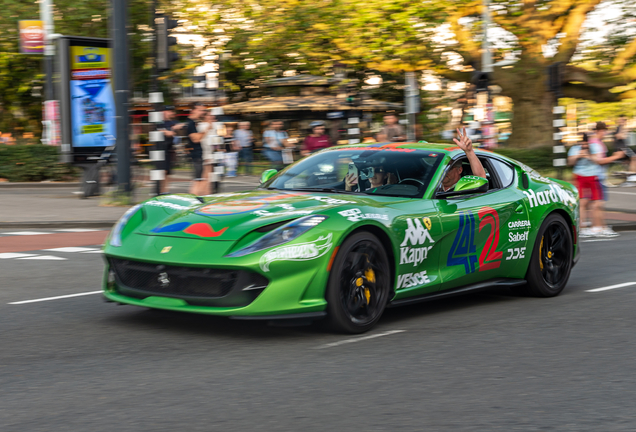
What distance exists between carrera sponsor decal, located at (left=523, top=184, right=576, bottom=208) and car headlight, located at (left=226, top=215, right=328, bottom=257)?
259cm

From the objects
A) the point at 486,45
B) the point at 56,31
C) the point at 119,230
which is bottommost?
the point at 119,230

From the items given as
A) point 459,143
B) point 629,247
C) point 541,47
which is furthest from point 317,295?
point 541,47

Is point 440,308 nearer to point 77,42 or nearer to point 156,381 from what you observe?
point 156,381

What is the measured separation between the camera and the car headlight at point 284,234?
5.46 meters

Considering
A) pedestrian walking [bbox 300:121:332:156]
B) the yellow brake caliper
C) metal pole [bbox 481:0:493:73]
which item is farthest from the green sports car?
metal pole [bbox 481:0:493:73]

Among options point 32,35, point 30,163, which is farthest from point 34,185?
point 32,35

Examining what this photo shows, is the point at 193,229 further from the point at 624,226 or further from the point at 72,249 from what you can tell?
the point at 624,226

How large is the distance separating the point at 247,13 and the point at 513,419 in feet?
97.8

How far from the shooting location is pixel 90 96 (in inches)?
728

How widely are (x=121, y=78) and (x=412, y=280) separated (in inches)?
424

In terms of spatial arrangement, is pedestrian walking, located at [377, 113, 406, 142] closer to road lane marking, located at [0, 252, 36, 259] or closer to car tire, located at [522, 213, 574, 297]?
road lane marking, located at [0, 252, 36, 259]

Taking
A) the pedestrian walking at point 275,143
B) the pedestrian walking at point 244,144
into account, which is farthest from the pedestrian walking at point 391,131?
the pedestrian walking at point 244,144

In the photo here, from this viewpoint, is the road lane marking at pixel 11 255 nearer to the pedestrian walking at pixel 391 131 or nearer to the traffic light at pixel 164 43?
the traffic light at pixel 164 43

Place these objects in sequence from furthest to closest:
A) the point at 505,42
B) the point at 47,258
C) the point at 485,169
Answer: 1. the point at 505,42
2. the point at 47,258
3. the point at 485,169
